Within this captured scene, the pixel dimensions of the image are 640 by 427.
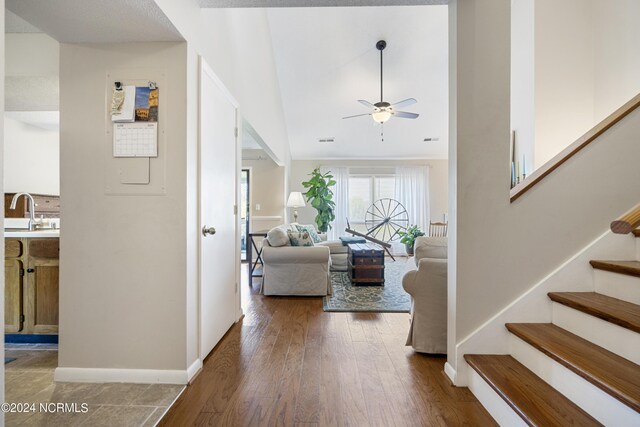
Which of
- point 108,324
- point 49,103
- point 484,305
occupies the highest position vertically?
point 49,103

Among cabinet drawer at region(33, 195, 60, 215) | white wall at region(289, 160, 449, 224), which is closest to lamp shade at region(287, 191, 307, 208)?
white wall at region(289, 160, 449, 224)

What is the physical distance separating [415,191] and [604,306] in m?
6.67

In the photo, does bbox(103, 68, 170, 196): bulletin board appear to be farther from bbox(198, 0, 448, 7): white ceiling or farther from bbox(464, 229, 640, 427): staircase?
bbox(464, 229, 640, 427): staircase

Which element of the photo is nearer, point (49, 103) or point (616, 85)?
point (49, 103)

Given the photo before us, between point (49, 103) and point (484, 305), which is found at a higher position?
point (49, 103)

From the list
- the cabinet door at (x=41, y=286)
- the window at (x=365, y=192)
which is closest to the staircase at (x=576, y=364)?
A: the cabinet door at (x=41, y=286)

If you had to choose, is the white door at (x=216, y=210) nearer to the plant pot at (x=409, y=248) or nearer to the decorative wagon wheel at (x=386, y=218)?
the plant pot at (x=409, y=248)

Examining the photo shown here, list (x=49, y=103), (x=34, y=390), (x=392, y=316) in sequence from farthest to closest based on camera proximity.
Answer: (x=392, y=316), (x=49, y=103), (x=34, y=390)

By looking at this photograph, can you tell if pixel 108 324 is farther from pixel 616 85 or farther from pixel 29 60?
pixel 616 85

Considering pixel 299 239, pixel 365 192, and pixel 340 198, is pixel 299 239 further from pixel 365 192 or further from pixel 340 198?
pixel 365 192

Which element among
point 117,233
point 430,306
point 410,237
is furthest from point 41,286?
point 410,237

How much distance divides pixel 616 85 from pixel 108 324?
16.9ft

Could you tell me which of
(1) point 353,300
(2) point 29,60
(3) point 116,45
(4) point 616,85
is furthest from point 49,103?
(4) point 616,85

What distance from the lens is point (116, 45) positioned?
192cm
